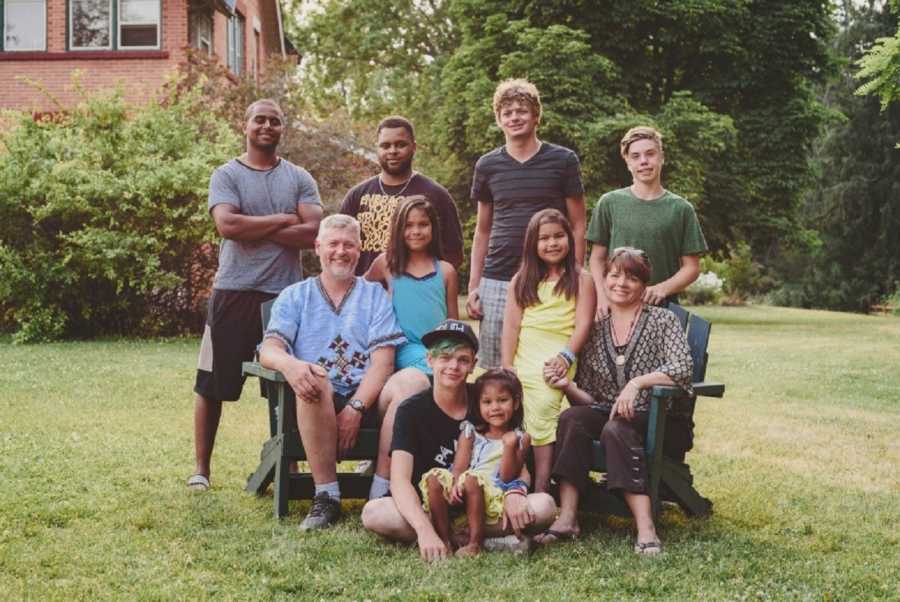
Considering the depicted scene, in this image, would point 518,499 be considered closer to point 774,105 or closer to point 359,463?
point 359,463

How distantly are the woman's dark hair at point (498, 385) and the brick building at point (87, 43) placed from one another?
50.4 ft

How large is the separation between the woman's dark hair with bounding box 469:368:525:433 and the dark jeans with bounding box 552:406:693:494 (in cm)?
24

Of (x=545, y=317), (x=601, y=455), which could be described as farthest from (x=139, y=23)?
(x=601, y=455)

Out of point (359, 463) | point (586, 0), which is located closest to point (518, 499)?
point (359, 463)

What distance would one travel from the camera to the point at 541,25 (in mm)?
23016

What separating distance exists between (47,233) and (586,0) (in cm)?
1298

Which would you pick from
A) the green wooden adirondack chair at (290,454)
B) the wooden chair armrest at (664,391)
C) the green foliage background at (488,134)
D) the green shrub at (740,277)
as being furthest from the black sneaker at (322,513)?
the green shrub at (740,277)

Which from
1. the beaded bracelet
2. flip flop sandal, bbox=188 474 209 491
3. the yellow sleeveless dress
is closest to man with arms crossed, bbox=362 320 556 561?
the yellow sleeveless dress

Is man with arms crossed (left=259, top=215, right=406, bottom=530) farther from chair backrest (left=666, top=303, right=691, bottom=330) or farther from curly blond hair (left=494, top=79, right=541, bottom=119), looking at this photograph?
chair backrest (left=666, top=303, right=691, bottom=330)

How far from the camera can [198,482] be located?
5574 mm

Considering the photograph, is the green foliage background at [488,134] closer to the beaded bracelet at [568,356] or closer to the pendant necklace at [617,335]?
the pendant necklace at [617,335]

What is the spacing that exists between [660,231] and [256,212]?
6.93 feet

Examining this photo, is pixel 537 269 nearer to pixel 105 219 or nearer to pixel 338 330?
pixel 338 330

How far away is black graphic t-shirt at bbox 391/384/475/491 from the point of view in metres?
4.46
